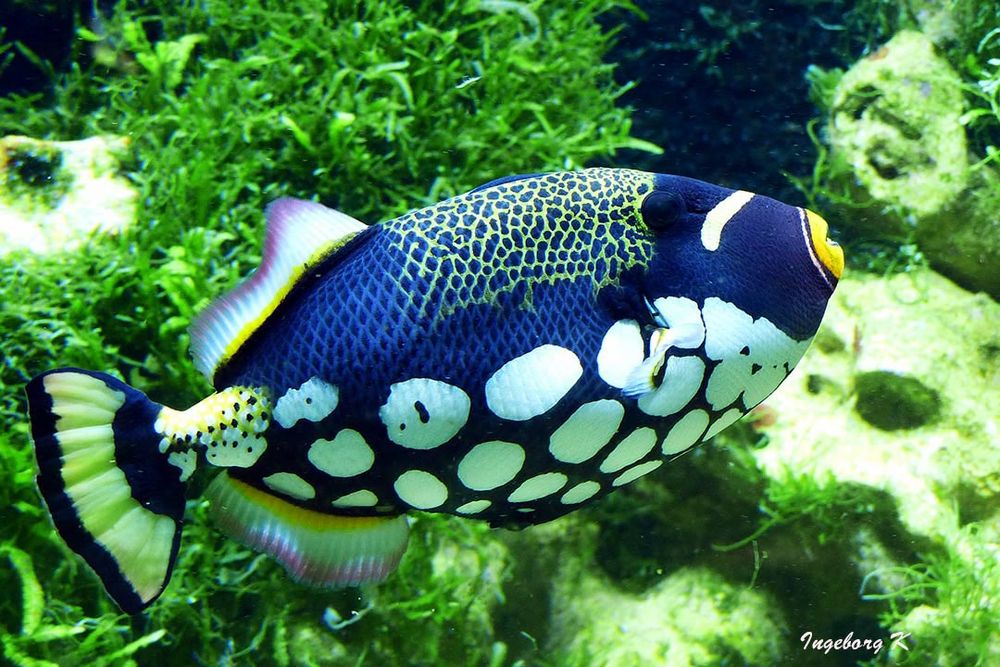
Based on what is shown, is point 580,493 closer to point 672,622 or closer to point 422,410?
point 422,410

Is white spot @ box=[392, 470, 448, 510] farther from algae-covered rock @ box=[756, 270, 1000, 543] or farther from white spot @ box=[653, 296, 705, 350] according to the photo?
algae-covered rock @ box=[756, 270, 1000, 543]

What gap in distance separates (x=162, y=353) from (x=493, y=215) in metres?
1.68

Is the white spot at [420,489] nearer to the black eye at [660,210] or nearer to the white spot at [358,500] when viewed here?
the white spot at [358,500]

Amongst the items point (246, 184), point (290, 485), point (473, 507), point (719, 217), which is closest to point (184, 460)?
point (290, 485)

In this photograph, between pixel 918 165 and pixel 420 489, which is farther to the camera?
pixel 918 165

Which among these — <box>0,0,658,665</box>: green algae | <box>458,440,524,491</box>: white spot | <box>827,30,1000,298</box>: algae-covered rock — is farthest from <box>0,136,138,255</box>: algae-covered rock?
<box>827,30,1000,298</box>: algae-covered rock

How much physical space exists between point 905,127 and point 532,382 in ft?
12.0

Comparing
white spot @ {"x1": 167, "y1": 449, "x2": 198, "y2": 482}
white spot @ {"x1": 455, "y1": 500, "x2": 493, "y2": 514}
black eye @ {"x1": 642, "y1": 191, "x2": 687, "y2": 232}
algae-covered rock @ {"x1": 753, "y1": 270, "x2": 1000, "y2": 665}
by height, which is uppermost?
black eye @ {"x1": 642, "y1": 191, "x2": 687, "y2": 232}

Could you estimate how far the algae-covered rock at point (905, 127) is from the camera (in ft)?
13.8

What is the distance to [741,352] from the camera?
1.88 meters

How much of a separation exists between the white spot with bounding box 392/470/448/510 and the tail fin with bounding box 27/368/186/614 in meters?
0.52

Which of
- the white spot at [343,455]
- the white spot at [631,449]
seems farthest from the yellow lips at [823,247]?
the white spot at [343,455]

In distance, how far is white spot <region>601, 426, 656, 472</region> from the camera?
6.18 feet

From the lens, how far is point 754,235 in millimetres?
1866
